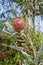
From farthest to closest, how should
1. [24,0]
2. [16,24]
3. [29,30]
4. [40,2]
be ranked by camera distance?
[40,2]
[24,0]
[29,30]
[16,24]

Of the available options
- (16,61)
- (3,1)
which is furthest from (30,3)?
(16,61)

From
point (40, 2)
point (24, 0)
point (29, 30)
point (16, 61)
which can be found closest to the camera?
point (29, 30)

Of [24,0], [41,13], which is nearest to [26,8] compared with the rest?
[24,0]

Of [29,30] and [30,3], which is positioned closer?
[29,30]

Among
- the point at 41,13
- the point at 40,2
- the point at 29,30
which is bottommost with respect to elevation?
the point at 41,13

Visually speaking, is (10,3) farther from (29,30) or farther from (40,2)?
(29,30)

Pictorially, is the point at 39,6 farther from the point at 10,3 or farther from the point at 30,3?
the point at 10,3

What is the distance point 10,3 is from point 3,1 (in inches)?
5.0

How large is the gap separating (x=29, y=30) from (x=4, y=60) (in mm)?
2066

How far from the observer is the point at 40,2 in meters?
2.96

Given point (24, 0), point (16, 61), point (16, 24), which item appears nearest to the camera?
point (16, 24)

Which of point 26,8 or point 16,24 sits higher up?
point 16,24

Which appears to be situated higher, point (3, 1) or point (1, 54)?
point (3, 1)

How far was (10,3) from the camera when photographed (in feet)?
11.1
